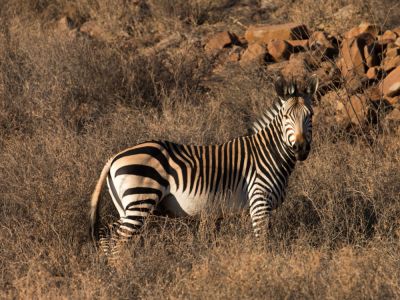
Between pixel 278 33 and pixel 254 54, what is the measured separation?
0.62 meters

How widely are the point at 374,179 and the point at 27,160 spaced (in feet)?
11.5

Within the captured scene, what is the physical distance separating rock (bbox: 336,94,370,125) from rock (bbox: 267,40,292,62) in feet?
5.77

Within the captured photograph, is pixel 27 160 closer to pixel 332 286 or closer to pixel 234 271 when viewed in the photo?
pixel 234 271

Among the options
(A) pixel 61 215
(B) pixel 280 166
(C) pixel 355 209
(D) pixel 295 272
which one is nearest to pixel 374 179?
(C) pixel 355 209

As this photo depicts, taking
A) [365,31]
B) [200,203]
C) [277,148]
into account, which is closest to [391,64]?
[365,31]

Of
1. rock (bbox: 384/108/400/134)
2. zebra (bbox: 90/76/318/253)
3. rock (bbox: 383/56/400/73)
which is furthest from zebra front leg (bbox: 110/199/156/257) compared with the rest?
rock (bbox: 383/56/400/73)

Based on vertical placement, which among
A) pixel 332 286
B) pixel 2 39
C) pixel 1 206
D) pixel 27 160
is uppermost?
pixel 2 39

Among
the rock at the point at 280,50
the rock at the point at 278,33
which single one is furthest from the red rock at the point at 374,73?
the rock at the point at 278,33

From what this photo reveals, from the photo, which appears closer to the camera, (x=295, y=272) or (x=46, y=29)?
(x=295, y=272)

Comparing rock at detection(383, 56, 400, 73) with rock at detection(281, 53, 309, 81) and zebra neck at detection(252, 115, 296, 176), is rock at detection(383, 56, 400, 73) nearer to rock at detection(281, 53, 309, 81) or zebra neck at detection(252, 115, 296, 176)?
rock at detection(281, 53, 309, 81)

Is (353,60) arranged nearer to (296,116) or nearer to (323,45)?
(323,45)

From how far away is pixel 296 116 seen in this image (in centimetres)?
658

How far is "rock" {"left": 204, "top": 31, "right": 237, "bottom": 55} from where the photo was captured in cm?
1180

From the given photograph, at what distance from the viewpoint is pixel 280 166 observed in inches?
270
